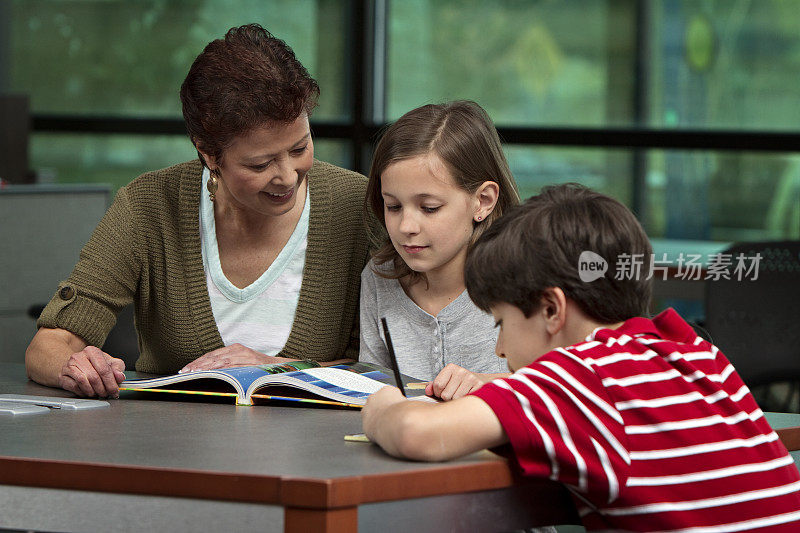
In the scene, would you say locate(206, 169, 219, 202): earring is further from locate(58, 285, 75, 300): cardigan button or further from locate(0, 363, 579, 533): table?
locate(0, 363, 579, 533): table

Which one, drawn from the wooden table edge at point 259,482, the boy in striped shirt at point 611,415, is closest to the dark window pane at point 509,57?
the boy in striped shirt at point 611,415

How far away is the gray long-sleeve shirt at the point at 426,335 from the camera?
1.61m

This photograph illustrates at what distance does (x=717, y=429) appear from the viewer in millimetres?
975

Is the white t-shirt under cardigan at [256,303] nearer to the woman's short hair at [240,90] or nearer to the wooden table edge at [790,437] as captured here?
the woman's short hair at [240,90]

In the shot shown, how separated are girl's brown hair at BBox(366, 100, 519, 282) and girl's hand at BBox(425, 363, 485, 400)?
36 centimetres

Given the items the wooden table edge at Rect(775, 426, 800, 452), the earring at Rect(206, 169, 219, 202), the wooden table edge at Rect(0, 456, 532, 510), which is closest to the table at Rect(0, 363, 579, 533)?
the wooden table edge at Rect(0, 456, 532, 510)

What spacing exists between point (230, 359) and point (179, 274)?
27 cm

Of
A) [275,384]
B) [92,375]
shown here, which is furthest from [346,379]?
[92,375]

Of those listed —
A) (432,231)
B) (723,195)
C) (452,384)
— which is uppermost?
(432,231)

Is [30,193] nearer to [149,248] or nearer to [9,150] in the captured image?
[9,150]

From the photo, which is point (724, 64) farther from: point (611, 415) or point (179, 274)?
point (611, 415)

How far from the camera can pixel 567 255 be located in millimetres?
1056

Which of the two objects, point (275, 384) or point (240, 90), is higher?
point (240, 90)

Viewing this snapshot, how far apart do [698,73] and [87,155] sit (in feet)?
9.16
